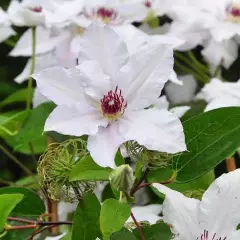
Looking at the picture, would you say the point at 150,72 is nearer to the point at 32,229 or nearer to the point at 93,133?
the point at 93,133

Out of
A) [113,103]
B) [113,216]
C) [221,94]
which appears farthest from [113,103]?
[221,94]

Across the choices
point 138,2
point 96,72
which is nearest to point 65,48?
point 138,2

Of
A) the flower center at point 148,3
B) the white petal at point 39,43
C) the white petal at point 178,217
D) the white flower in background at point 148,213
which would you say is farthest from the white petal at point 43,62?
the white petal at point 178,217

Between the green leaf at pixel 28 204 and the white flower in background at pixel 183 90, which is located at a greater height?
the green leaf at pixel 28 204

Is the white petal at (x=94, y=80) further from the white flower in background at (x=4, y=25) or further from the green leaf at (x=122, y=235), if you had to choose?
the white flower in background at (x=4, y=25)

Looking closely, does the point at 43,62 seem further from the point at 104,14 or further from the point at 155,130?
the point at 155,130

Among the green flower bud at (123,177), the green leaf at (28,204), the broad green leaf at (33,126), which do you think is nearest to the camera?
the green flower bud at (123,177)
